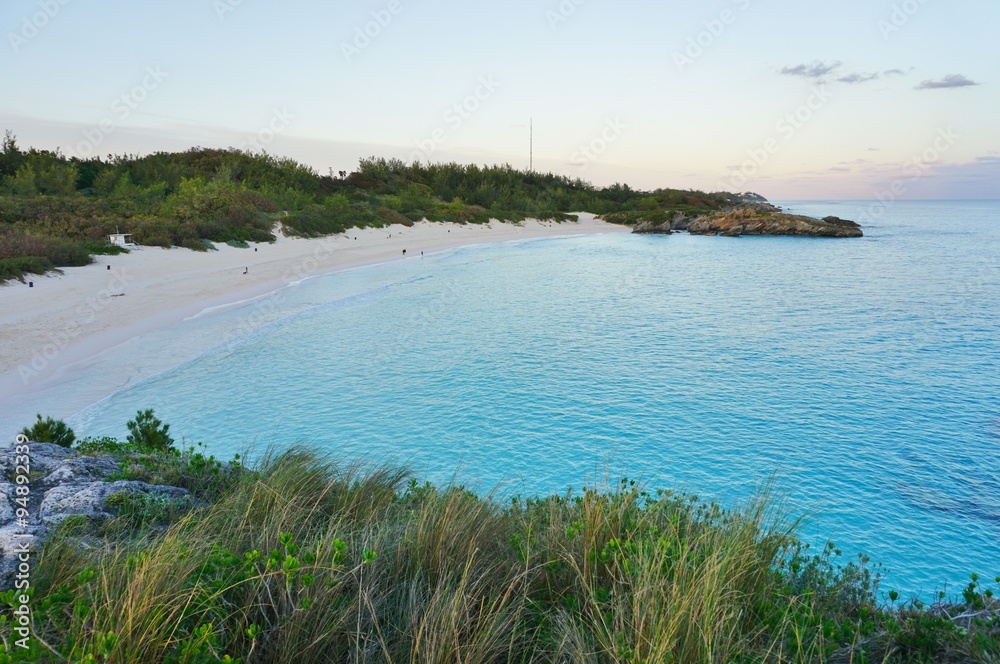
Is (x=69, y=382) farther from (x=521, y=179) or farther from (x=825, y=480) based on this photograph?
(x=521, y=179)

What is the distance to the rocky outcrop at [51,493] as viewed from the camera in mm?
3221

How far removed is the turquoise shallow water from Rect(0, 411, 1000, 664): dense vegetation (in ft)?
4.97

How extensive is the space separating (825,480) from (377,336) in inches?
450

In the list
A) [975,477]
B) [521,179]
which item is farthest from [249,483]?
[521,179]

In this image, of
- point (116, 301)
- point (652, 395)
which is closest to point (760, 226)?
point (652, 395)

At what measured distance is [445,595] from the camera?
2.95m

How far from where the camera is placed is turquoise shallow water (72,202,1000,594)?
8008 mm

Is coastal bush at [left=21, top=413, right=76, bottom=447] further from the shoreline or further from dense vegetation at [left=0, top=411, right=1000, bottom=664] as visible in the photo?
dense vegetation at [left=0, top=411, right=1000, bottom=664]

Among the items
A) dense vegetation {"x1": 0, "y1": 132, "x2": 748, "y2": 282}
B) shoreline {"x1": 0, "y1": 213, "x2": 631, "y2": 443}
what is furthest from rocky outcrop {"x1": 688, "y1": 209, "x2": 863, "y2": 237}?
shoreline {"x1": 0, "y1": 213, "x2": 631, "y2": 443}

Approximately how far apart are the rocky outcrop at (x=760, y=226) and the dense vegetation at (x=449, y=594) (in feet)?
187

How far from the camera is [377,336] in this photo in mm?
15984

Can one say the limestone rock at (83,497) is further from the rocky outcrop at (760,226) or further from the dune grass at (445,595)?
the rocky outcrop at (760,226)

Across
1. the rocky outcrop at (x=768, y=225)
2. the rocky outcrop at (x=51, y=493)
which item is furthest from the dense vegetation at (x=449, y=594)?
the rocky outcrop at (x=768, y=225)

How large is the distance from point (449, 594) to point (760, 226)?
60376mm
